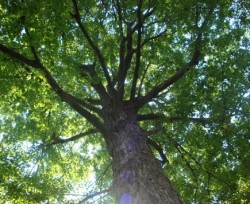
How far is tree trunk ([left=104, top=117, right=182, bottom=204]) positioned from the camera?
173 inches

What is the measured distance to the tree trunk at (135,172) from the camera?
4406 millimetres

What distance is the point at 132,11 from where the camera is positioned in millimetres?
9008

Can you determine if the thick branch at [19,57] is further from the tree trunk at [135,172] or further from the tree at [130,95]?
the tree trunk at [135,172]

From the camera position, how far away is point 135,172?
16.6 ft

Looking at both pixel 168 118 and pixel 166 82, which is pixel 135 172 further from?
pixel 166 82

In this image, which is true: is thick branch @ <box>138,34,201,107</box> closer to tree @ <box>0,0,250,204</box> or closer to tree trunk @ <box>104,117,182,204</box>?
tree @ <box>0,0,250,204</box>

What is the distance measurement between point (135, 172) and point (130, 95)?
340cm

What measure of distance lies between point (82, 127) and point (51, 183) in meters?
3.93

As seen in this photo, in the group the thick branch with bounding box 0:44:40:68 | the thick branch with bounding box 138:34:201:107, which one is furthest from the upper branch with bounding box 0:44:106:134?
the thick branch with bounding box 138:34:201:107

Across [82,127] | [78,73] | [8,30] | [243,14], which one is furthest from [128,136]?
[82,127]

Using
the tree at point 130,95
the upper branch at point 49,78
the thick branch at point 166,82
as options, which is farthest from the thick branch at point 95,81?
the thick branch at point 166,82

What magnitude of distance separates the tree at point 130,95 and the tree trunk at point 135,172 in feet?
0.10

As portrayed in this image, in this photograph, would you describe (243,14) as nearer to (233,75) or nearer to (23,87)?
(233,75)

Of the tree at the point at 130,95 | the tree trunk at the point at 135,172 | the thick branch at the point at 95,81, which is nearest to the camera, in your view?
the tree trunk at the point at 135,172
